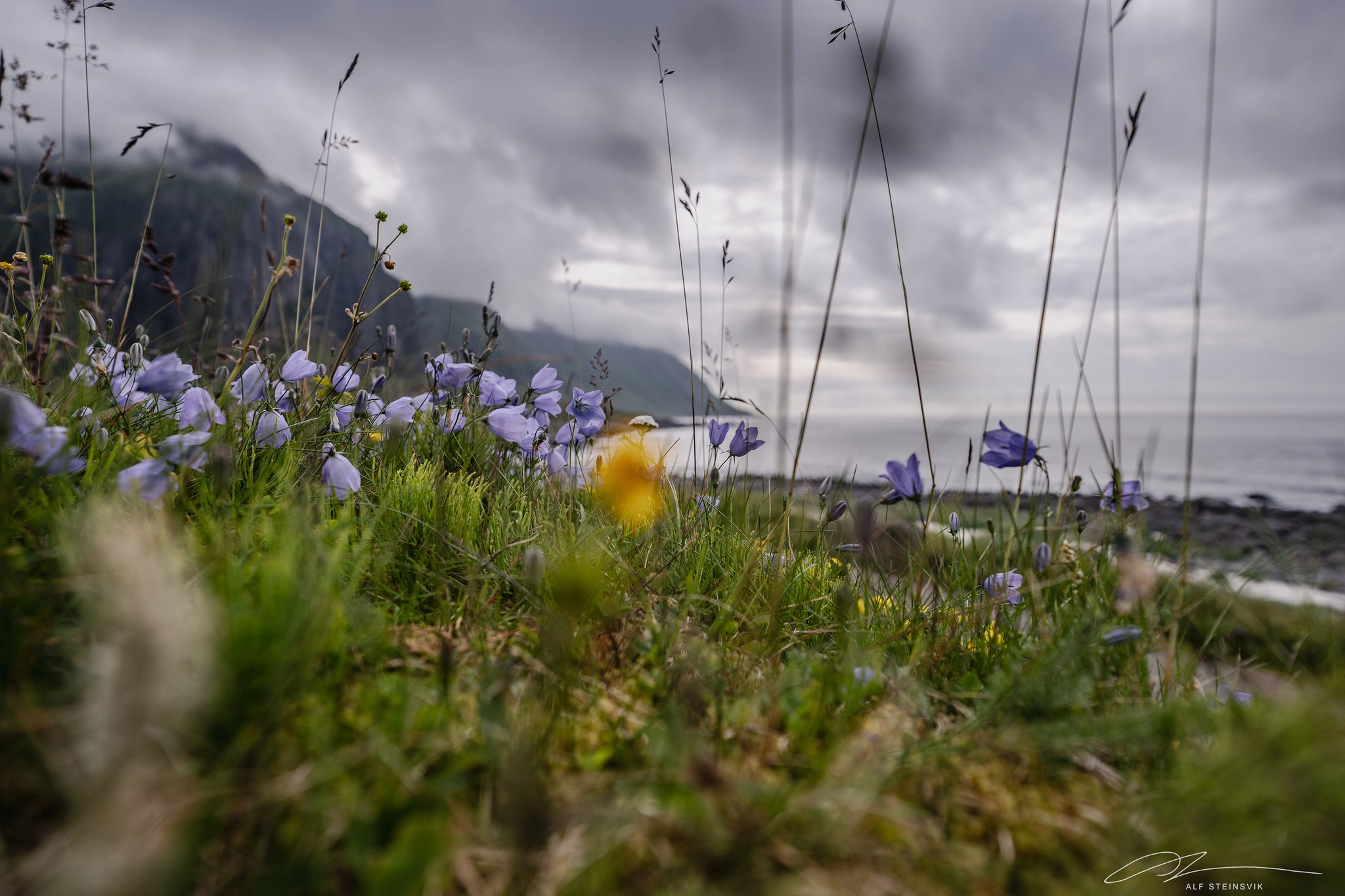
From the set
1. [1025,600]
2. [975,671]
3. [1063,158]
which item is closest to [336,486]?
[975,671]

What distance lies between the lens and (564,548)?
219 cm

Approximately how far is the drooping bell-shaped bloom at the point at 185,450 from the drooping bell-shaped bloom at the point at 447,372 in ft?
4.21

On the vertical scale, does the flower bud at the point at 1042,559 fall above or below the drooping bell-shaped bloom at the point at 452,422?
below

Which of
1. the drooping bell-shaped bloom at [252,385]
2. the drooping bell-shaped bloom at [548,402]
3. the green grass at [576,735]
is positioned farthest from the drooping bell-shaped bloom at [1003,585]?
the drooping bell-shaped bloom at [252,385]

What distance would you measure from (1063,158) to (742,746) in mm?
2536

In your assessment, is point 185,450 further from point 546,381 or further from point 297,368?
point 546,381

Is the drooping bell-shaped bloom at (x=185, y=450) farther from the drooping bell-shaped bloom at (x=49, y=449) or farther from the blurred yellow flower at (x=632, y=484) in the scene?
the blurred yellow flower at (x=632, y=484)

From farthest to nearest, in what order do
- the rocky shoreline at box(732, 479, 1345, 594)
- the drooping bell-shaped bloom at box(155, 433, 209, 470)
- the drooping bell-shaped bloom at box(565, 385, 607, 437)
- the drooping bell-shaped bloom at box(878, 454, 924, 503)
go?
the rocky shoreline at box(732, 479, 1345, 594), the drooping bell-shaped bloom at box(565, 385, 607, 437), the drooping bell-shaped bloom at box(878, 454, 924, 503), the drooping bell-shaped bloom at box(155, 433, 209, 470)

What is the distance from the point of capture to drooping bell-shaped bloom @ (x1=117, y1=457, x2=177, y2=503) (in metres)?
1.61

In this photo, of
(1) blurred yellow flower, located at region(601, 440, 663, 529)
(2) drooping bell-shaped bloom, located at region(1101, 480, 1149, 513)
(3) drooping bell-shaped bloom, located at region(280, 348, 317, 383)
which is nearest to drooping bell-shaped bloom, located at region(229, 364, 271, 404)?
(3) drooping bell-shaped bloom, located at region(280, 348, 317, 383)

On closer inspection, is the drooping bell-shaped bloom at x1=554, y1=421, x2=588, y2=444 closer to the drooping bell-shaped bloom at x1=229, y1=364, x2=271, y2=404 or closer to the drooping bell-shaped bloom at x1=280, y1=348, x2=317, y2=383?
the drooping bell-shaped bloom at x1=280, y1=348, x2=317, y2=383

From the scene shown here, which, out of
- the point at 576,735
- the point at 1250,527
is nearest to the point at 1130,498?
the point at 576,735

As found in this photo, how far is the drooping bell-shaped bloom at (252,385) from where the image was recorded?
2.50 metres

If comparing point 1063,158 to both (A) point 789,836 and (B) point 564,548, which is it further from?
(A) point 789,836
